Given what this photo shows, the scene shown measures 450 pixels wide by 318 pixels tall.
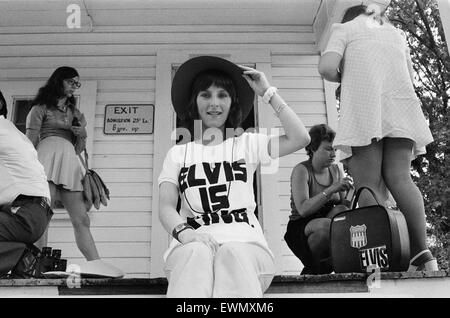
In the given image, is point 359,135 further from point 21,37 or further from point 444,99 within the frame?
point 444,99

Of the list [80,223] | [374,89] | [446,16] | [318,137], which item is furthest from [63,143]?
[446,16]

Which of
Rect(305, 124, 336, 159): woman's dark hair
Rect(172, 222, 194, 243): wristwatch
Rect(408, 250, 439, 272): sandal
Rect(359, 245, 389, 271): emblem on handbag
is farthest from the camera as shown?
Rect(305, 124, 336, 159): woman's dark hair

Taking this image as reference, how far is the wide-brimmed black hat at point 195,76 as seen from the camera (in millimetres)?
2295

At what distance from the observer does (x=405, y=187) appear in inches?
92.1

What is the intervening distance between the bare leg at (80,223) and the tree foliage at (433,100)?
8308 mm

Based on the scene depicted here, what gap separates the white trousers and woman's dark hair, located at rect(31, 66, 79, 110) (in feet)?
8.11

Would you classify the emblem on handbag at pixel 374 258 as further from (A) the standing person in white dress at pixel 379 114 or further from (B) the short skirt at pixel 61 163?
(B) the short skirt at pixel 61 163

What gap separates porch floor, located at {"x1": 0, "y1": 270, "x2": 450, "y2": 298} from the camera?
1.91 meters

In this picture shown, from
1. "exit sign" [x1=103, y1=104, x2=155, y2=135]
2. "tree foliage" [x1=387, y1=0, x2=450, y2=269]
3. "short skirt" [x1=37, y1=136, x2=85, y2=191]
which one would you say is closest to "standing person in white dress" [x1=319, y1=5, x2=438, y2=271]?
"short skirt" [x1=37, y1=136, x2=85, y2=191]

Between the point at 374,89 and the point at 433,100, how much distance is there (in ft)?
35.7

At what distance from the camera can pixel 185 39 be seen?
5.00 meters

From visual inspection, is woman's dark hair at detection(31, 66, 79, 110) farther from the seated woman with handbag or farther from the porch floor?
the porch floor

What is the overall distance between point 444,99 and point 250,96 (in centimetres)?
1171

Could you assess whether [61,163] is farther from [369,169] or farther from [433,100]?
[433,100]
